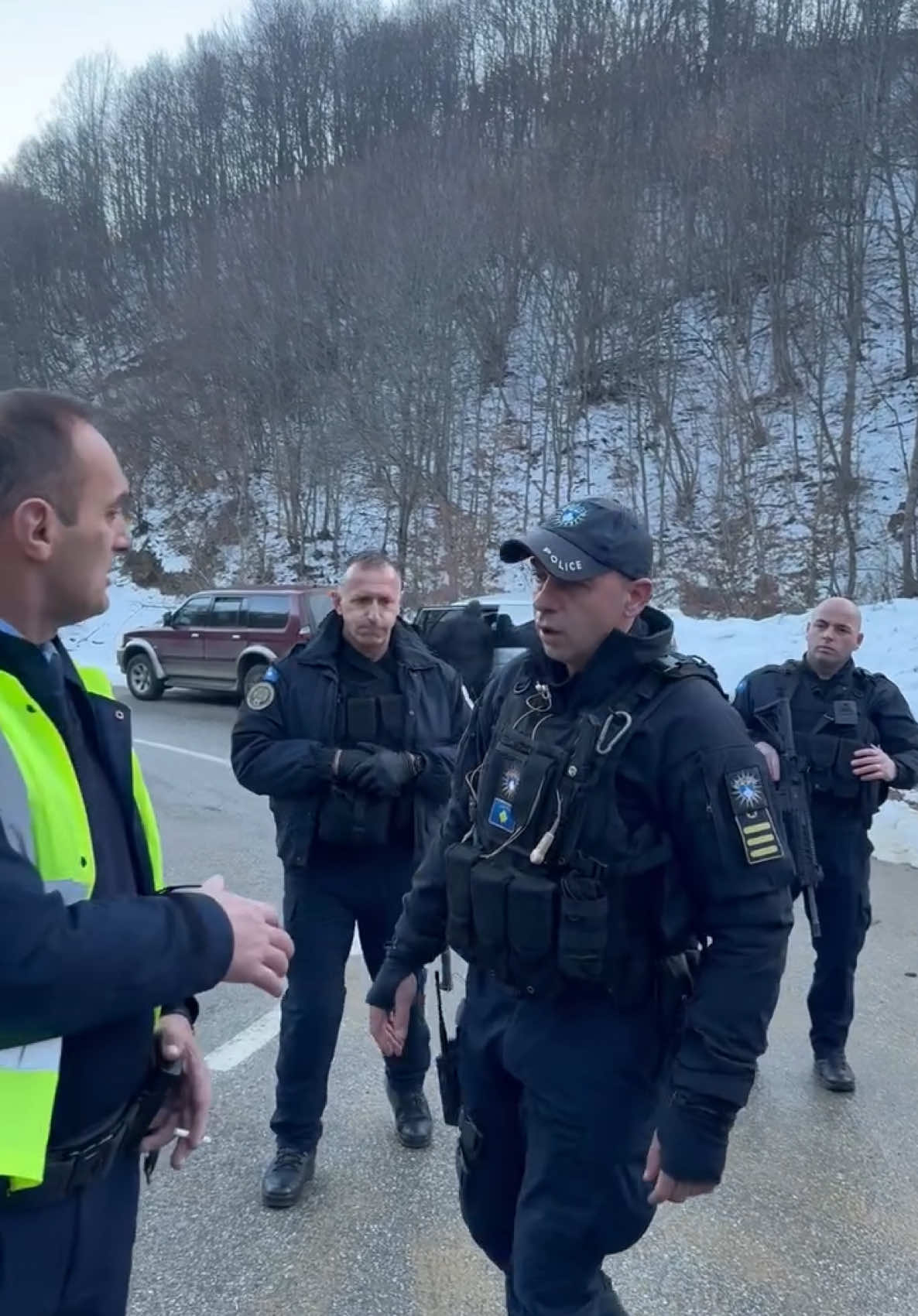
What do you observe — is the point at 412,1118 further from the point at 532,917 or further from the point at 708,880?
the point at 708,880

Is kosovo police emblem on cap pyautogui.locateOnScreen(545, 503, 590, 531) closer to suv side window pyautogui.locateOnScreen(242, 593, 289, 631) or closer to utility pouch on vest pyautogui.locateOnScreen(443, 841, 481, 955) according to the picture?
utility pouch on vest pyautogui.locateOnScreen(443, 841, 481, 955)

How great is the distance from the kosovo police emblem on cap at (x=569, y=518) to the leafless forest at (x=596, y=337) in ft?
55.4

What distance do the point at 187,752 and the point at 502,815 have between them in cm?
976

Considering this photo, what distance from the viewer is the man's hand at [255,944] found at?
65.9 inches

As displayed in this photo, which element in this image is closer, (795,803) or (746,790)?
(746,790)

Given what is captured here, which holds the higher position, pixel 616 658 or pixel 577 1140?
pixel 616 658

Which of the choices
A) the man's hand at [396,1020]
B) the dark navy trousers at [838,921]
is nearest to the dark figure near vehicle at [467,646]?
the dark navy trousers at [838,921]

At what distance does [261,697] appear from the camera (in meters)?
3.82

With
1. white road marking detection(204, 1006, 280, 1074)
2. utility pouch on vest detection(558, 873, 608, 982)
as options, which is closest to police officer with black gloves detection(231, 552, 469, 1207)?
white road marking detection(204, 1006, 280, 1074)

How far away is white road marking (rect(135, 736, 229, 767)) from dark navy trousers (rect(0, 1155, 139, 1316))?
357 inches

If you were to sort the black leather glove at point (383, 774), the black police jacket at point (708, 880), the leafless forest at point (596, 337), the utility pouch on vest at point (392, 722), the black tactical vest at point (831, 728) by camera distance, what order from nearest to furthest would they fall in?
1. the black police jacket at point (708, 880)
2. the black leather glove at point (383, 774)
3. the utility pouch on vest at point (392, 722)
4. the black tactical vest at point (831, 728)
5. the leafless forest at point (596, 337)

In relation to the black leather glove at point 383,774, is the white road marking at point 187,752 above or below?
below

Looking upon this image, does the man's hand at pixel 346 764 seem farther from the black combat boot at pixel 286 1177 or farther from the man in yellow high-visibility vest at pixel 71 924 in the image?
the man in yellow high-visibility vest at pixel 71 924

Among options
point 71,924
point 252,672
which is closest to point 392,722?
point 71,924
